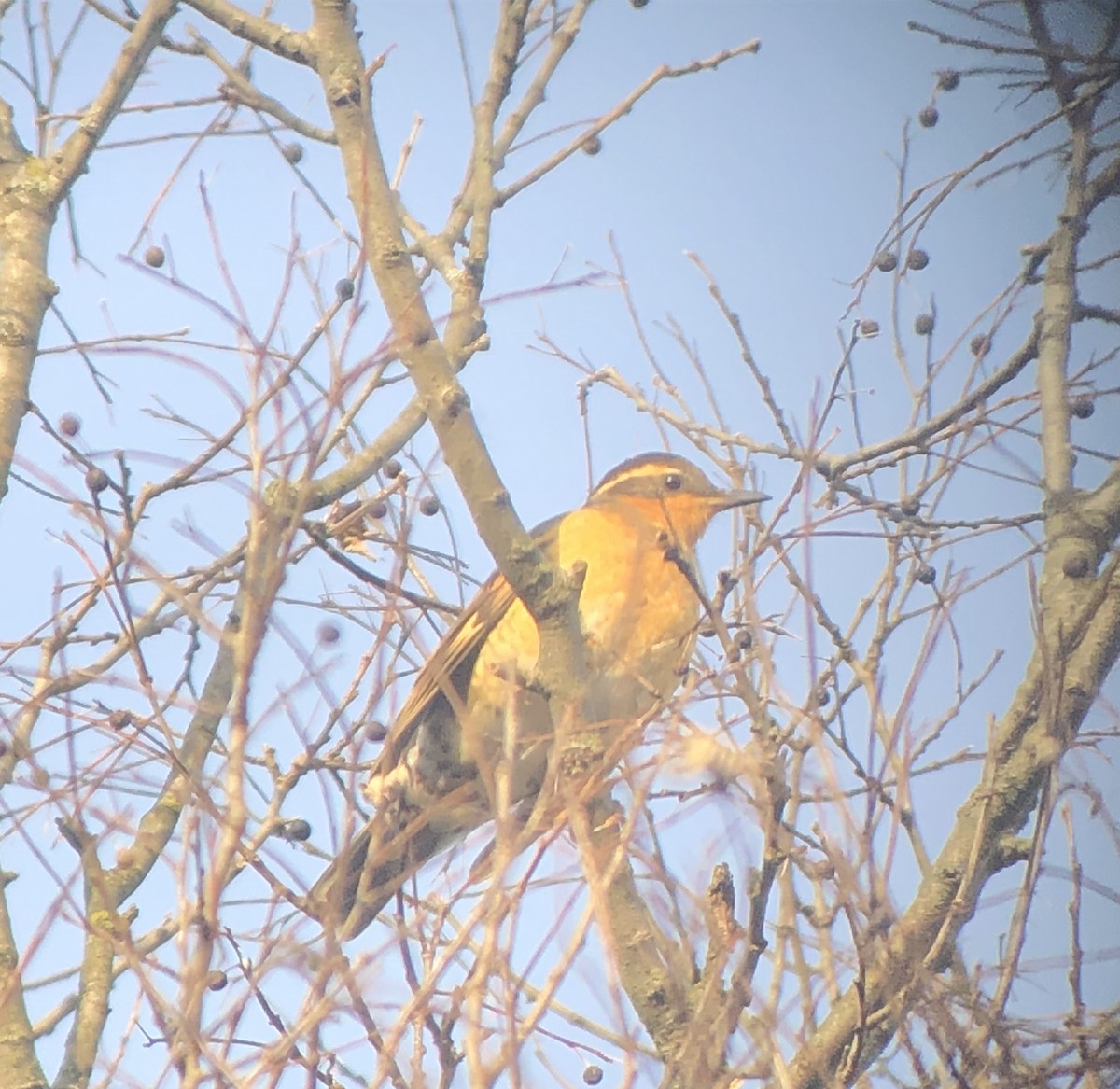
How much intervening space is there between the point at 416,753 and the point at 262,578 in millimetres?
2708

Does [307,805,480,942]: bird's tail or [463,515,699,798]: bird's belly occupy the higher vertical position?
[463,515,699,798]: bird's belly

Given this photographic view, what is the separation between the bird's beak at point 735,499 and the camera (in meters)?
5.67

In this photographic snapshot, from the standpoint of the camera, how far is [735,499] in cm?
593

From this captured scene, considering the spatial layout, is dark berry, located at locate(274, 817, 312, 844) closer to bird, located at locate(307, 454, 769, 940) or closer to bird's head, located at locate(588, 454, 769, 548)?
bird, located at locate(307, 454, 769, 940)

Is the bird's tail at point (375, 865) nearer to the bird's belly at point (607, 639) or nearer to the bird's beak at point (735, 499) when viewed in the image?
the bird's belly at point (607, 639)

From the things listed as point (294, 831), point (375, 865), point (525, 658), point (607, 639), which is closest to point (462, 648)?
point (525, 658)

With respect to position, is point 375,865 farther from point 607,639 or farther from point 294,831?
point 607,639

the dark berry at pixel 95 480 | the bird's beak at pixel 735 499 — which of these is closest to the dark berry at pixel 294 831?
the dark berry at pixel 95 480

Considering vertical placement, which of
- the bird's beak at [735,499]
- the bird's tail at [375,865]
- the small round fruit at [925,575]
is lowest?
the bird's tail at [375,865]

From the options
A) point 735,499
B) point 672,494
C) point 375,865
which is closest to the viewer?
point 375,865

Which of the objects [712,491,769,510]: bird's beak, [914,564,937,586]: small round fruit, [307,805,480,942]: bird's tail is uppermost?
[712,491,769,510]: bird's beak

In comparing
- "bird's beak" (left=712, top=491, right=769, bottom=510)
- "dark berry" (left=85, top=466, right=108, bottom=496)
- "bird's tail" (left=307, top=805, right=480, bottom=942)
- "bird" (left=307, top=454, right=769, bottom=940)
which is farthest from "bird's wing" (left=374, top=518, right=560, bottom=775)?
"dark berry" (left=85, top=466, right=108, bottom=496)

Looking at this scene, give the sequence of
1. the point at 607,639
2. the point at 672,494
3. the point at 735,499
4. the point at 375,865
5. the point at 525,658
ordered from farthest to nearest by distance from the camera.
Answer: the point at 672,494 → the point at 735,499 → the point at 525,658 → the point at 607,639 → the point at 375,865

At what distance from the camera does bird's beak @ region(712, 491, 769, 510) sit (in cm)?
567
